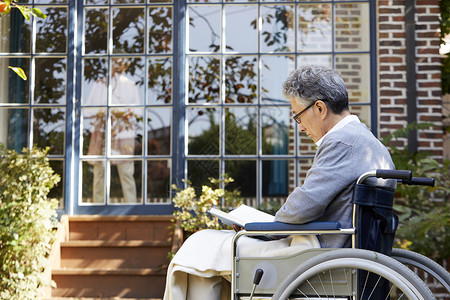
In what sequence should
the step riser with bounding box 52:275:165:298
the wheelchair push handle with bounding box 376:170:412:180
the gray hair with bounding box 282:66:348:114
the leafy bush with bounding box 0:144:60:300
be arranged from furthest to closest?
the step riser with bounding box 52:275:165:298 < the leafy bush with bounding box 0:144:60:300 < the gray hair with bounding box 282:66:348:114 < the wheelchair push handle with bounding box 376:170:412:180

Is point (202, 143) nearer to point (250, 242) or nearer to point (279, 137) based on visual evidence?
point (279, 137)

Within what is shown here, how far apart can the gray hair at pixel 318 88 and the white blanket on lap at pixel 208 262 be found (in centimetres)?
55

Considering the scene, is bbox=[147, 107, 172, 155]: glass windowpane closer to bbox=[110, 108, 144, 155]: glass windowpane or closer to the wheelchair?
bbox=[110, 108, 144, 155]: glass windowpane

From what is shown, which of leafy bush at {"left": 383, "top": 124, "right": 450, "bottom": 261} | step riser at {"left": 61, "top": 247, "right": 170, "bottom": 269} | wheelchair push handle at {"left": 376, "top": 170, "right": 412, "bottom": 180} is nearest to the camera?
wheelchair push handle at {"left": 376, "top": 170, "right": 412, "bottom": 180}

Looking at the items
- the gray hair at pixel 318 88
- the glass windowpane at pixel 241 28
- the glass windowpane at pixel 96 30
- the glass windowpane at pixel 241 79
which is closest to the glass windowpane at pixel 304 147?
the glass windowpane at pixel 241 79

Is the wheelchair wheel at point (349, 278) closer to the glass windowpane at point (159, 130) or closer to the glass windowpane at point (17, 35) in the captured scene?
the glass windowpane at point (159, 130)

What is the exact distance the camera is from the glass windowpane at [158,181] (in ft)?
A: 18.9

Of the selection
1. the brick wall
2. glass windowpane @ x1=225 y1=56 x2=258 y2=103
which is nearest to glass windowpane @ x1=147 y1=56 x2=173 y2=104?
glass windowpane @ x1=225 y1=56 x2=258 y2=103

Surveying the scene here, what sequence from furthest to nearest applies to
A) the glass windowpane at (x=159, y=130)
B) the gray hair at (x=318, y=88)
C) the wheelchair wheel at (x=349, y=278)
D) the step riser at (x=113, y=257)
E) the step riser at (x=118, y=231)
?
the glass windowpane at (x=159, y=130) < the step riser at (x=118, y=231) < the step riser at (x=113, y=257) < the gray hair at (x=318, y=88) < the wheelchair wheel at (x=349, y=278)

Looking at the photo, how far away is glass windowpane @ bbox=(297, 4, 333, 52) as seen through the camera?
5.84 m

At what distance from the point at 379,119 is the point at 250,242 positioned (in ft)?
10.9

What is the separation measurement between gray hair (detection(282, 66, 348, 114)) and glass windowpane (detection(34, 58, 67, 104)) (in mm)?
3588

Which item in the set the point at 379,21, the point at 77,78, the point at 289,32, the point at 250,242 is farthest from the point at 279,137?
the point at 250,242

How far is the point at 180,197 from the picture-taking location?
Answer: 530cm
